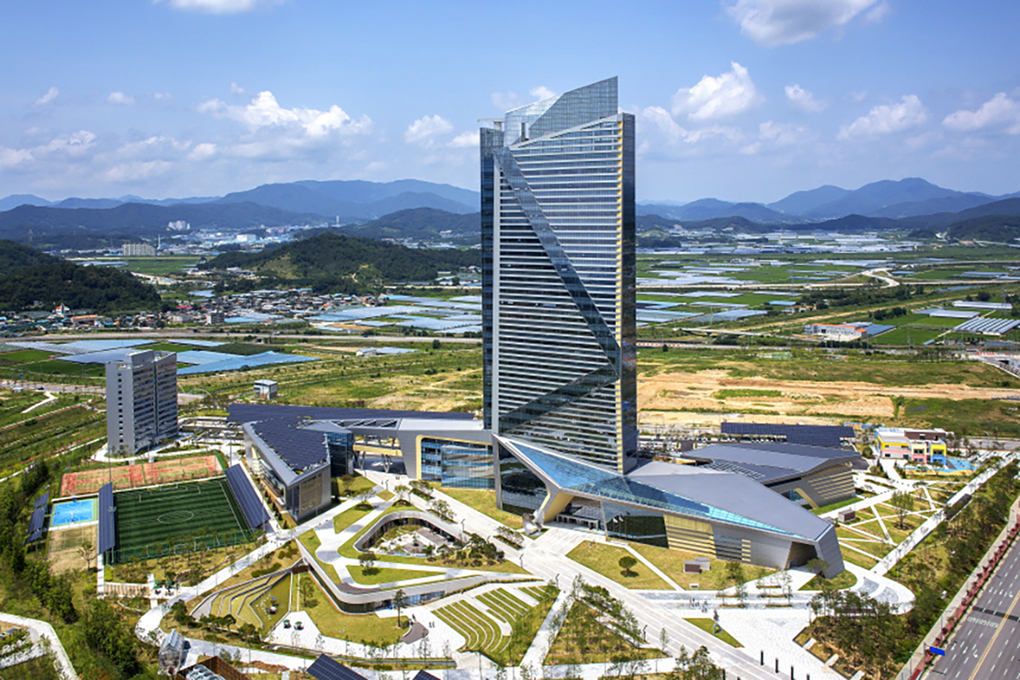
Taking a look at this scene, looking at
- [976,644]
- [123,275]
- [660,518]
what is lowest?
[976,644]

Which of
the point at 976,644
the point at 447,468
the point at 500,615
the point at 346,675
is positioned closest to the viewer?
the point at 346,675

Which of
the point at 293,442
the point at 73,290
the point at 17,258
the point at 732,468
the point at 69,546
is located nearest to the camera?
the point at 69,546

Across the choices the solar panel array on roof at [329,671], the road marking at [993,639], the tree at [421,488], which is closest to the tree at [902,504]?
the road marking at [993,639]

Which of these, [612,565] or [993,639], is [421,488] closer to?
[612,565]

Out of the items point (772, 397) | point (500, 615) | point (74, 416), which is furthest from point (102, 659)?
point (772, 397)

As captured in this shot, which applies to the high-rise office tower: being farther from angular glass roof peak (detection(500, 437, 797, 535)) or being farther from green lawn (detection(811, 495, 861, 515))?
green lawn (detection(811, 495, 861, 515))

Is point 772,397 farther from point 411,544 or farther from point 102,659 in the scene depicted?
point 102,659

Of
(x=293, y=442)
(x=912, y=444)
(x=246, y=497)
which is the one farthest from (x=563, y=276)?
(x=912, y=444)
